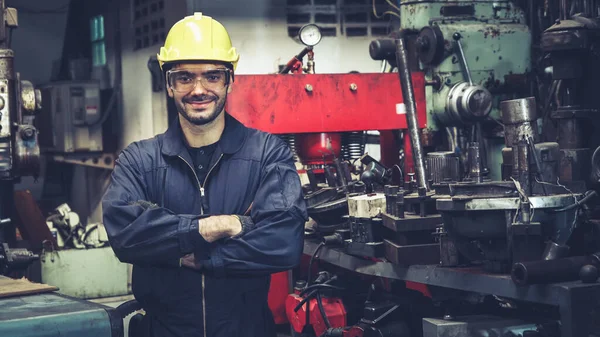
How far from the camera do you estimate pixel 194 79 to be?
279 cm

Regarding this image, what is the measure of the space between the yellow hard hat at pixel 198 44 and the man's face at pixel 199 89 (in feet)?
0.09

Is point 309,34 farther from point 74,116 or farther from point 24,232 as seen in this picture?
point 74,116

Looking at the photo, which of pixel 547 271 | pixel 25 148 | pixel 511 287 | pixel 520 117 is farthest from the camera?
pixel 25 148

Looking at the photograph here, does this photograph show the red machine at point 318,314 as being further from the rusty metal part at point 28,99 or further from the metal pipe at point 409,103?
the rusty metal part at point 28,99

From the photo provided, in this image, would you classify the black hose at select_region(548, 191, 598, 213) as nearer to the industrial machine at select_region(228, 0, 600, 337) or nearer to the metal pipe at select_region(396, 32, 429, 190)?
the industrial machine at select_region(228, 0, 600, 337)

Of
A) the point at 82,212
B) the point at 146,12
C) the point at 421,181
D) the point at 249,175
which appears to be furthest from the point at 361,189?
the point at 82,212

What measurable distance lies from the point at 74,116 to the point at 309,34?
3.12 m

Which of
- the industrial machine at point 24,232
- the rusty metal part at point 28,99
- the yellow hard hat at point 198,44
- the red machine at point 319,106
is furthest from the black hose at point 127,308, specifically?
the rusty metal part at point 28,99

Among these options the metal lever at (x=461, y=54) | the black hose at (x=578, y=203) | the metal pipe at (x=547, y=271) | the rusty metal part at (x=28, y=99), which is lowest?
the metal pipe at (x=547, y=271)

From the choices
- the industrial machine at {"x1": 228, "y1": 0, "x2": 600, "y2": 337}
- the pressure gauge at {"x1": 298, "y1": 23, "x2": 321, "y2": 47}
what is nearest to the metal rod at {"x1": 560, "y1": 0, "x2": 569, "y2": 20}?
the industrial machine at {"x1": 228, "y1": 0, "x2": 600, "y2": 337}

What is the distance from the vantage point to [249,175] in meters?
2.80

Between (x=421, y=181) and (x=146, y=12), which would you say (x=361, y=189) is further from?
(x=146, y=12)

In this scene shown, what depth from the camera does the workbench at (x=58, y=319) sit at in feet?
8.39

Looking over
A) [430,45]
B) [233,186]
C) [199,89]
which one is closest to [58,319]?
[233,186]
